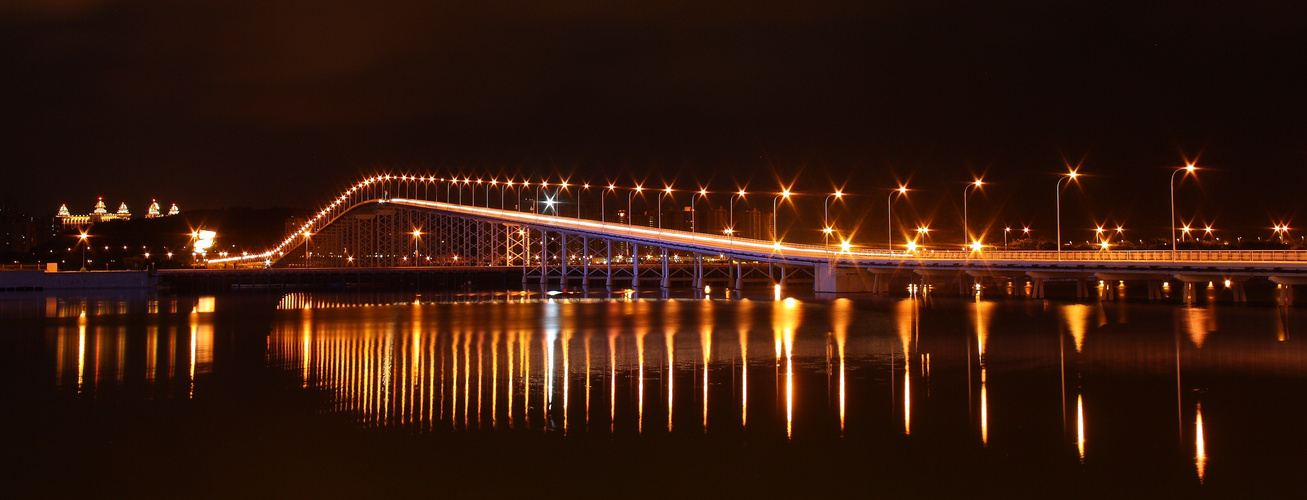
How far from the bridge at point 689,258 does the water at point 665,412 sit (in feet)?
34.9

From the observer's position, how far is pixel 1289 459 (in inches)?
461

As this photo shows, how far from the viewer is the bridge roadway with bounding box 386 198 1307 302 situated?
118 ft

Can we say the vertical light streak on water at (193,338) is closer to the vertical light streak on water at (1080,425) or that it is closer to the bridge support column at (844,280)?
the vertical light streak on water at (1080,425)

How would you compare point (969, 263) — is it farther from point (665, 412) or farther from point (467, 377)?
point (665, 412)

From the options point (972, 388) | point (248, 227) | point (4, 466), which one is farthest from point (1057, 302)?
point (248, 227)

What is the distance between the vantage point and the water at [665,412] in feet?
37.0

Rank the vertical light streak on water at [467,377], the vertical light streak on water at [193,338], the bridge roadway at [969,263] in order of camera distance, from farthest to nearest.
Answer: the bridge roadway at [969,263], the vertical light streak on water at [193,338], the vertical light streak on water at [467,377]

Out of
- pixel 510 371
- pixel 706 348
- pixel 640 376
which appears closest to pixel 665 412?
pixel 640 376

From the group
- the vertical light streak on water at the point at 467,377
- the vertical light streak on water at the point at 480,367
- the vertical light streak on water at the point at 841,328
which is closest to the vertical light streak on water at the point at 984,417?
the vertical light streak on water at the point at 841,328

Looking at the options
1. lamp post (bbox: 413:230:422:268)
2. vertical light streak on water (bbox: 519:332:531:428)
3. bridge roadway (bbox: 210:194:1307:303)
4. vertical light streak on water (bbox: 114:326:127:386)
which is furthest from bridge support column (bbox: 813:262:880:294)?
lamp post (bbox: 413:230:422:268)

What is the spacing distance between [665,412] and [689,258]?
300ft

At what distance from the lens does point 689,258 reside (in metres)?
106

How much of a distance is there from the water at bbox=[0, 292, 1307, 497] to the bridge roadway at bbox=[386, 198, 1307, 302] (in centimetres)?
824

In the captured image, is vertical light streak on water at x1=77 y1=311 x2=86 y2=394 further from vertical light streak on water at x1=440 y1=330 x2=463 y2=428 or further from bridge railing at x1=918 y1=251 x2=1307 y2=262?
bridge railing at x1=918 y1=251 x2=1307 y2=262
